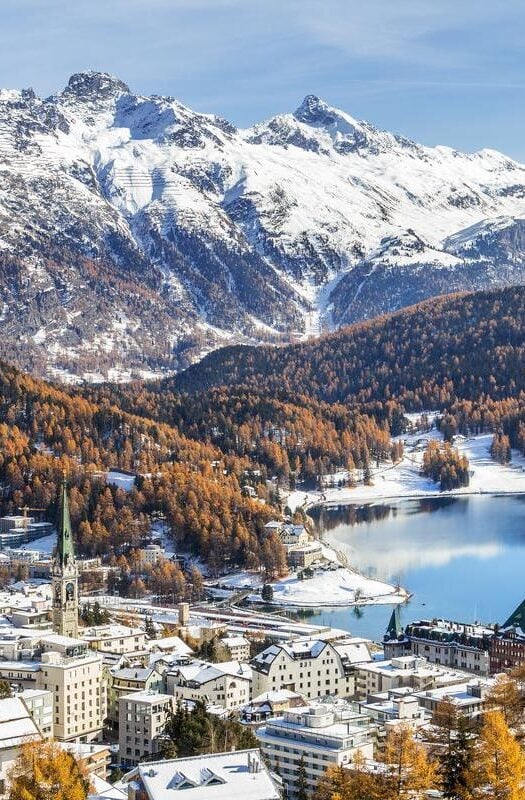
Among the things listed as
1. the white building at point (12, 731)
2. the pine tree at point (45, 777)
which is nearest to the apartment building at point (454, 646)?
the white building at point (12, 731)

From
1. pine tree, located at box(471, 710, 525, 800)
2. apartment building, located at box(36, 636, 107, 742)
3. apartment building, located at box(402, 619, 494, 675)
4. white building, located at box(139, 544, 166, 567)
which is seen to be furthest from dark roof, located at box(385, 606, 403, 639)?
pine tree, located at box(471, 710, 525, 800)

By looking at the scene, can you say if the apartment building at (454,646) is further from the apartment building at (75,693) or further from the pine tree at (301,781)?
the pine tree at (301,781)

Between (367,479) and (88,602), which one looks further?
(367,479)

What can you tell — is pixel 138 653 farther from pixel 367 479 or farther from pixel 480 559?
pixel 367 479

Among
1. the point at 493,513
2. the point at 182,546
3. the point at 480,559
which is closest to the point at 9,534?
the point at 182,546

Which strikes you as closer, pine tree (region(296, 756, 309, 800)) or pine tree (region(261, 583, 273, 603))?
pine tree (region(296, 756, 309, 800))

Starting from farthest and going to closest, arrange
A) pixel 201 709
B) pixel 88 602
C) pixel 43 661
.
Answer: pixel 88 602 < pixel 43 661 < pixel 201 709

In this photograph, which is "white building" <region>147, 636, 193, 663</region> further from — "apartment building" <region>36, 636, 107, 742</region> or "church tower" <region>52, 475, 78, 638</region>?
"apartment building" <region>36, 636, 107, 742</region>
